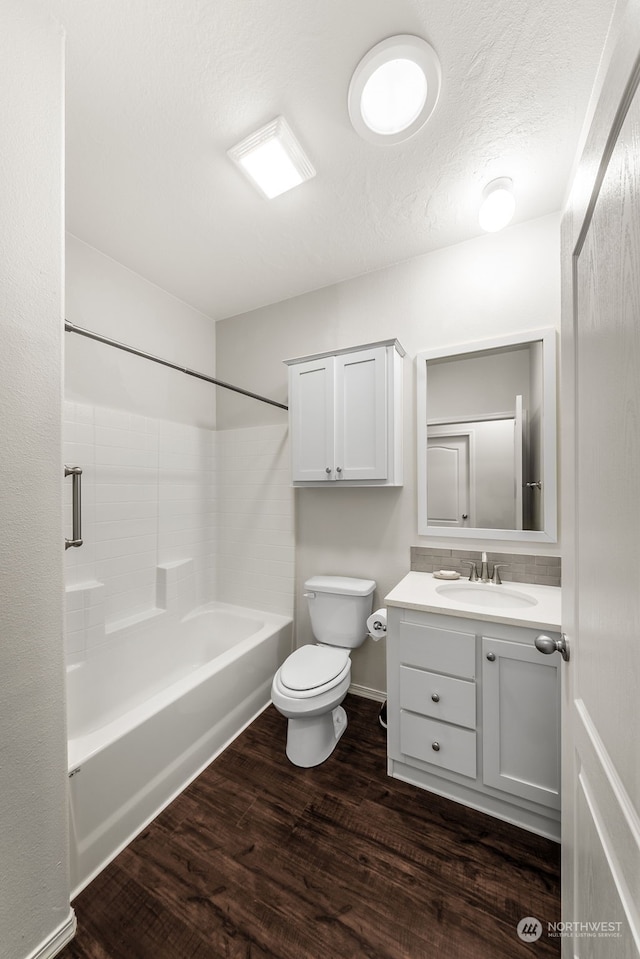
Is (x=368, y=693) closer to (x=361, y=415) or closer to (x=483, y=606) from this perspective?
(x=483, y=606)

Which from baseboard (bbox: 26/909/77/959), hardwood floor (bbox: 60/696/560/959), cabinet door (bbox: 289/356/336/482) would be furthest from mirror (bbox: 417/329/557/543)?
baseboard (bbox: 26/909/77/959)

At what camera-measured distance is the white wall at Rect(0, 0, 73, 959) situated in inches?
36.4

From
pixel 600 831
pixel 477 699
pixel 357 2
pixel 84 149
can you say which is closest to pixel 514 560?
pixel 477 699

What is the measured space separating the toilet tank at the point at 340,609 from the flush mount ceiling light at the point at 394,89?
78.5 inches

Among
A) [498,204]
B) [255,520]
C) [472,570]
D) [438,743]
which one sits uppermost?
[498,204]

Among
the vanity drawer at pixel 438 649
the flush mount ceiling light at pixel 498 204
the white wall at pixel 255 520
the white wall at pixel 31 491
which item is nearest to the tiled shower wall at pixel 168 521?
the white wall at pixel 255 520

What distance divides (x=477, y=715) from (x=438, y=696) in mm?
152

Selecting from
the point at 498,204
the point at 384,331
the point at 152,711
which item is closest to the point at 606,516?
the point at 498,204

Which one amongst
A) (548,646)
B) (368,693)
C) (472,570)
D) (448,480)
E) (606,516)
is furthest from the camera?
(368,693)

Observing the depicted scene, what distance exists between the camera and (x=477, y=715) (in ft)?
4.79

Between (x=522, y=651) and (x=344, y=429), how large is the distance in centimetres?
131

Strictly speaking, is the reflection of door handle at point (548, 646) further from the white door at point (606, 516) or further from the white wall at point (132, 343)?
the white wall at point (132, 343)

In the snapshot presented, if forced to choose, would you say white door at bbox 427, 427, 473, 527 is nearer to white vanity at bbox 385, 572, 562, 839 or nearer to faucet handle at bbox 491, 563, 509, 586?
faucet handle at bbox 491, 563, 509, 586

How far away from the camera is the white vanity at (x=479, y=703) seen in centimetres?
135
